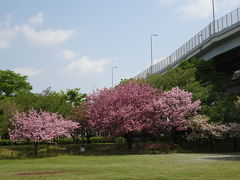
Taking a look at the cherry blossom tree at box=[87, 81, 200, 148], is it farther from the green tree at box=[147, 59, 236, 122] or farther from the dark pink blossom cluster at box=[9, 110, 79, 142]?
the dark pink blossom cluster at box=[9, 110, 79, 142]

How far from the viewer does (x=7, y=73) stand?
88938 millimetres

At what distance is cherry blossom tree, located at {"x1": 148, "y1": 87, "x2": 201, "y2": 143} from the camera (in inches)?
1925

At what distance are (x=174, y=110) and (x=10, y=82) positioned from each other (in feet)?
168

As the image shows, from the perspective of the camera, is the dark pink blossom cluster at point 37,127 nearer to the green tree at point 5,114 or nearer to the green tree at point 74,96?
the green tree at point 5,114

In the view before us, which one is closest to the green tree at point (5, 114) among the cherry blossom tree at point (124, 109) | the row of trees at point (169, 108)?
the row of trees at point (169, 108)

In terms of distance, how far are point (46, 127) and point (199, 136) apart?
1860 centimetres

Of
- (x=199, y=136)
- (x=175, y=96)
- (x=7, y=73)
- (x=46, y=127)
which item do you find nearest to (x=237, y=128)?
(x=199, y=136)

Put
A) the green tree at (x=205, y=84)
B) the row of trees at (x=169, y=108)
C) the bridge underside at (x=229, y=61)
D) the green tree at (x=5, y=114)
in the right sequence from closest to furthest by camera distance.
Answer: the bridge underside at (x=229, y=61) → the row of trees at (x=169, y=108) → the green tree at (x=205, y=84) → the green tree at (x=5, y=114)

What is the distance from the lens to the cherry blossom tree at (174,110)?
160 ft

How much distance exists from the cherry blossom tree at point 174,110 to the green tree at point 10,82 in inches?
1833

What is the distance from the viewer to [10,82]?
8944cm

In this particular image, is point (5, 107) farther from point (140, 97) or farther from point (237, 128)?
point (237, 128)

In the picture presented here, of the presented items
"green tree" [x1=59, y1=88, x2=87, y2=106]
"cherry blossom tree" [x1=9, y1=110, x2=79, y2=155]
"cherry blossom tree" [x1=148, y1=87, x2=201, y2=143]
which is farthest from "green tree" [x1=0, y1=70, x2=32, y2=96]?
"cherry blossom tree" [x1=148, y1=87, x2=201, y2=143]

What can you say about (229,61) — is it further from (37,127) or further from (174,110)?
(37,127)
